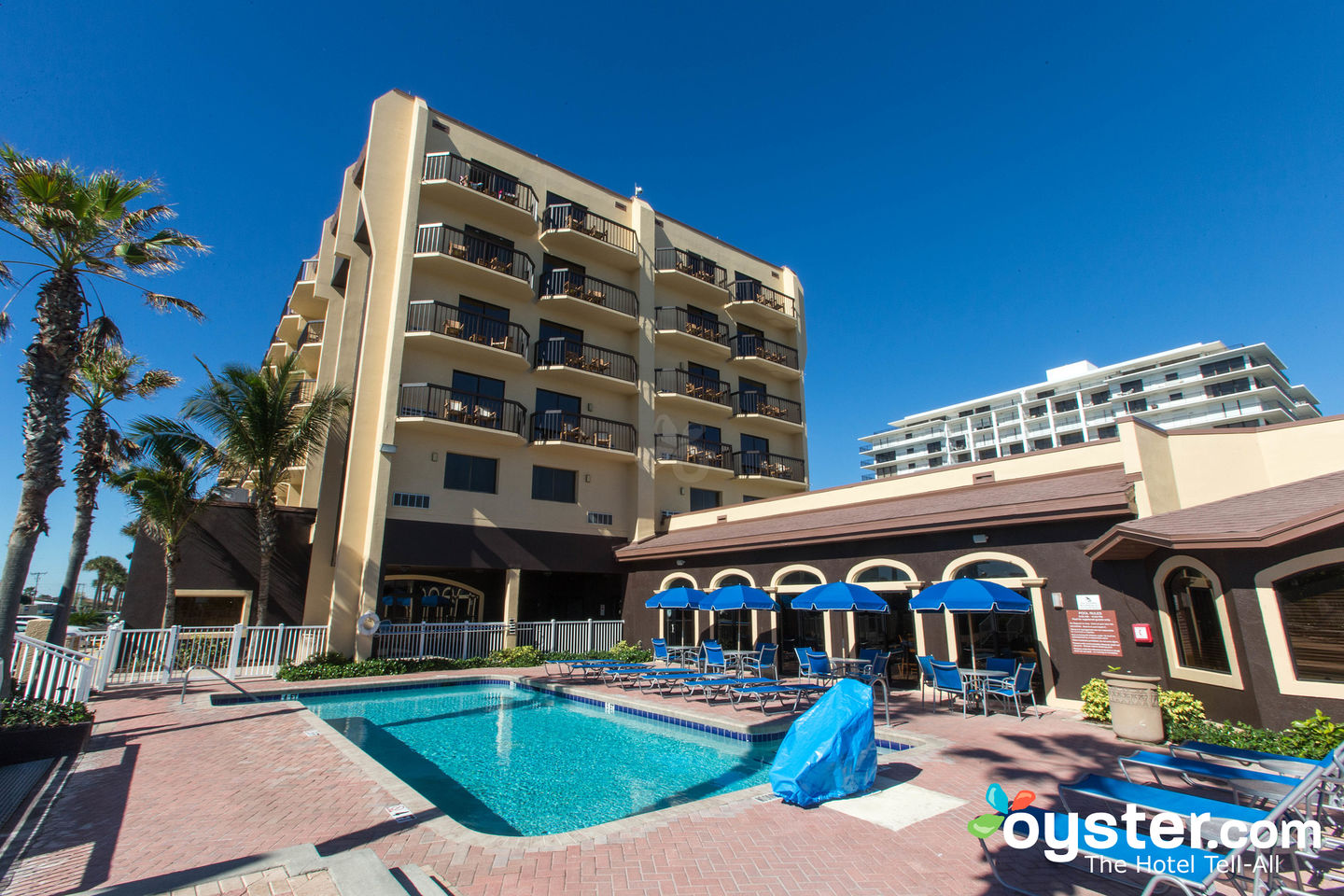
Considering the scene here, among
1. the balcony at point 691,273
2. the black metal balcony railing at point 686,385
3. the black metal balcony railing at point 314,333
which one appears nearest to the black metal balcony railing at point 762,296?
the balcony at point 691,273

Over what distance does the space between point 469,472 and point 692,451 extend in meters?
8.49

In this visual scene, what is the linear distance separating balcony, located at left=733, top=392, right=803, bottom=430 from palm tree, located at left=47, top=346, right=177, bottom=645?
19.8 metres

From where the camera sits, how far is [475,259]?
2081 cm

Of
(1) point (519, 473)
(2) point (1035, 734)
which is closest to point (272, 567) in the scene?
(1) point (519, 473)

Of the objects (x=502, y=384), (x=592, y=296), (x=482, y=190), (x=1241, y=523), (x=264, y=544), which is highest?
(x=482, y=190)

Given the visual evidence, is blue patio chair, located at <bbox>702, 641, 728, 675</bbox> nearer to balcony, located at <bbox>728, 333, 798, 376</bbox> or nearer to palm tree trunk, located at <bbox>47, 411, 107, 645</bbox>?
palm tree trunk, located at <bbox>47, 411, 107, 645</bbox>

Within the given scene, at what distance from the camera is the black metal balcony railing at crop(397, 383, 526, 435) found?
748 inches

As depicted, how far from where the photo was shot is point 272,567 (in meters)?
18.5

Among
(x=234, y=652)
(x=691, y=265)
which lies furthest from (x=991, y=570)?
(x=691, y=265)

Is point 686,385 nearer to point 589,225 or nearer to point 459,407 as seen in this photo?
point 589,225

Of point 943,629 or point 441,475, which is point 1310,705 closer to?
point 943,629

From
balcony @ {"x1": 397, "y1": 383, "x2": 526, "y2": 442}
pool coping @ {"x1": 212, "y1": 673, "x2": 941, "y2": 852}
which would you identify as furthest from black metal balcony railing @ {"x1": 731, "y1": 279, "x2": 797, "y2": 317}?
pool coping @ {"x1": 212, "y1": 673, "x2": 941, "y2": 852}

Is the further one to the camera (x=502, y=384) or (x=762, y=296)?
(x=762, y=296)

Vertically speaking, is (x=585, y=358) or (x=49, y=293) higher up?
(x=585, y=358)
